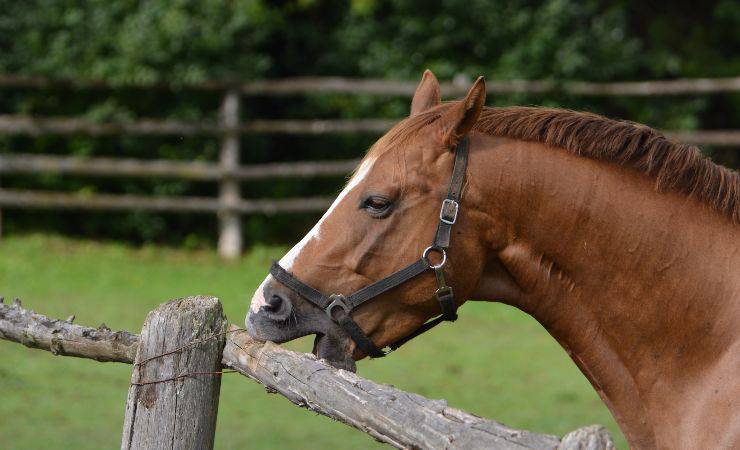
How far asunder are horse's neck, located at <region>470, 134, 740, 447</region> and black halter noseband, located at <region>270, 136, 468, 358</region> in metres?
0.07

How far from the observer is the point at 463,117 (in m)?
3.24

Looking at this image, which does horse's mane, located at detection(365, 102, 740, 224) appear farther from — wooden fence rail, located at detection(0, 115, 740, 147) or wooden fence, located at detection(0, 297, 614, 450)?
wooden fence rail, located at detection(0, 115, 740, 147)

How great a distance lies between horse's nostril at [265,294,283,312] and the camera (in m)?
3.23

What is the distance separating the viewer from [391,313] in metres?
3.33

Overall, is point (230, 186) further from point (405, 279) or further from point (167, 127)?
point (405, 279)

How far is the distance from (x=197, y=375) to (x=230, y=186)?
10.6 meters

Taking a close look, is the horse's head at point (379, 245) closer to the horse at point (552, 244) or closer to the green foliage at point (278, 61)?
the horse at point (552, 244)

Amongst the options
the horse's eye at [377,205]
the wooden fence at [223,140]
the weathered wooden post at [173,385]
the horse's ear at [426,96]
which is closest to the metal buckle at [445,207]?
the horse's eye at [377,205]

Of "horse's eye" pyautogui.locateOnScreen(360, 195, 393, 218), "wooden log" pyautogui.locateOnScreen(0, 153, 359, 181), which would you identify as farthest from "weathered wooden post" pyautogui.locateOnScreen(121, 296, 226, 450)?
"wooden log" pyautogui.locateOnScreen(0, 153, 359, 181)

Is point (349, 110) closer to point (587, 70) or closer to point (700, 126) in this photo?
point (587, 70)

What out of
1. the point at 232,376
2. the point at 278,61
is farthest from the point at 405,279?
the point at 278,61

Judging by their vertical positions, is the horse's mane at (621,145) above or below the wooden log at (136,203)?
below

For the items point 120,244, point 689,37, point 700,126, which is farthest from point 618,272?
point 689,37

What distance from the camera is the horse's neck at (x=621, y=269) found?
10.3ft
